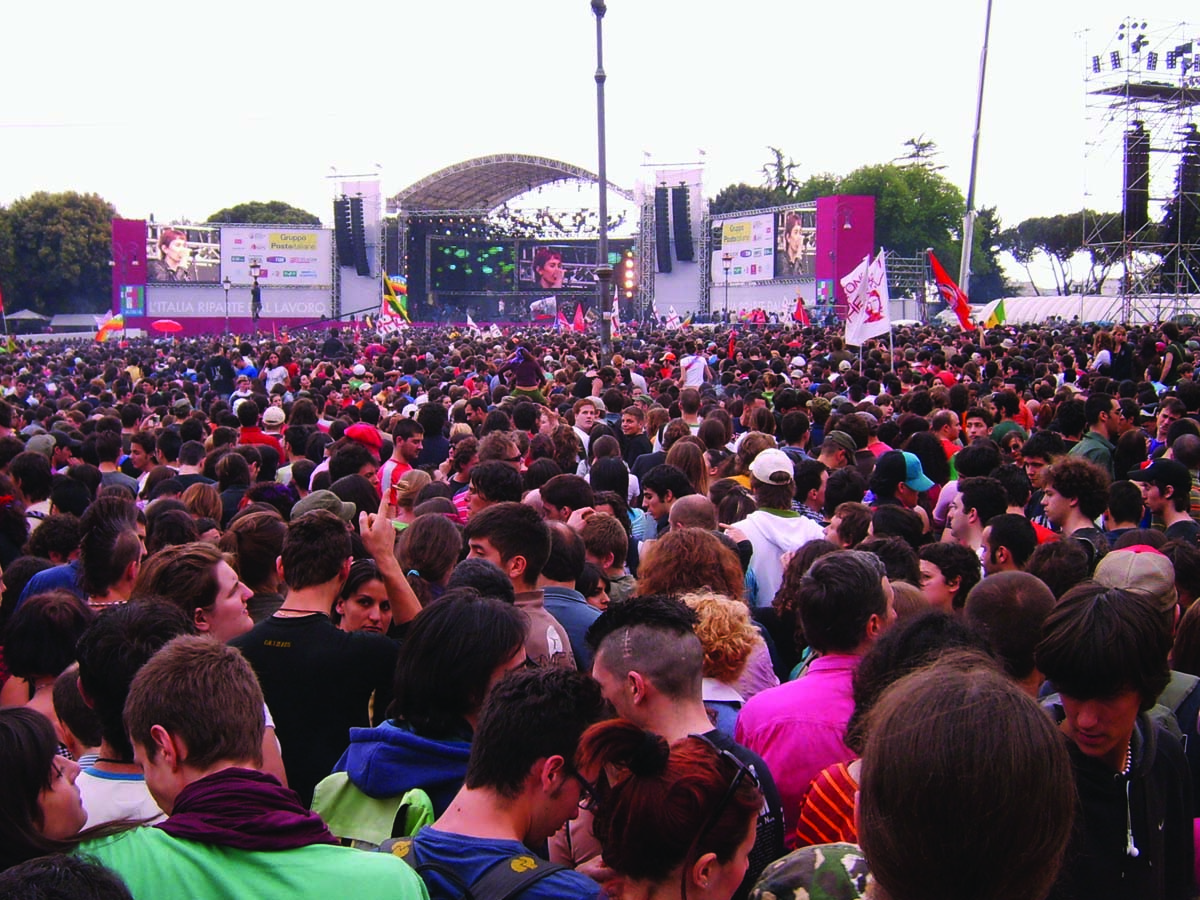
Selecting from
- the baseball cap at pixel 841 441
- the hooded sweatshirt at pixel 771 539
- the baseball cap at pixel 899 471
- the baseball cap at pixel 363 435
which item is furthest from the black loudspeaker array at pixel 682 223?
the hooded sweatshirt at pixel 771 539

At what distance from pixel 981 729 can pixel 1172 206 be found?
4119 cm

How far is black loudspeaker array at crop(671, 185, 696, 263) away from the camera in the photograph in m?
58.5

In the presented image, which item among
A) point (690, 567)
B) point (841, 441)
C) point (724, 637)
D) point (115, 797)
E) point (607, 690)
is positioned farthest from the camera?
point (841, 441)

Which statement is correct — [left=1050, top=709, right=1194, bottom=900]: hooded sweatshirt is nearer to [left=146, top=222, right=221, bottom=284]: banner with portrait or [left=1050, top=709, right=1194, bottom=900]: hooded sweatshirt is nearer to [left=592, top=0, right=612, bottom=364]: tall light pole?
[left=592, top=0, right=612, bottom=364]: tall light pole

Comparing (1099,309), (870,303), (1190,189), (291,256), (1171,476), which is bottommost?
(1171,476)

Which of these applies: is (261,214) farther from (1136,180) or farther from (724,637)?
(724,637)

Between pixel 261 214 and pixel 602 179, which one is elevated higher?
pixel 261 214

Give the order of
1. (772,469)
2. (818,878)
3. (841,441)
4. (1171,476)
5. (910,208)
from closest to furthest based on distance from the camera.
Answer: (818,878)
(772,469)
(1171,476)
(841,441)
(910,208)

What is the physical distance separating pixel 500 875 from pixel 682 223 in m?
59.0

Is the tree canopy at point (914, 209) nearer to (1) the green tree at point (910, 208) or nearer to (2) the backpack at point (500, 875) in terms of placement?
(1) the green tree at point (910, 208)

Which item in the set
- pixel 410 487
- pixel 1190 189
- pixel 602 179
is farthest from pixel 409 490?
pixel 1190 189

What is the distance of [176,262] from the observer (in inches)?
2435

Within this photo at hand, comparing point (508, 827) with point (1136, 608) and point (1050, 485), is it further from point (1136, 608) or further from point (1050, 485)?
point (1050, 485)

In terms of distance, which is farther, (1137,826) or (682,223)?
(682,223)
